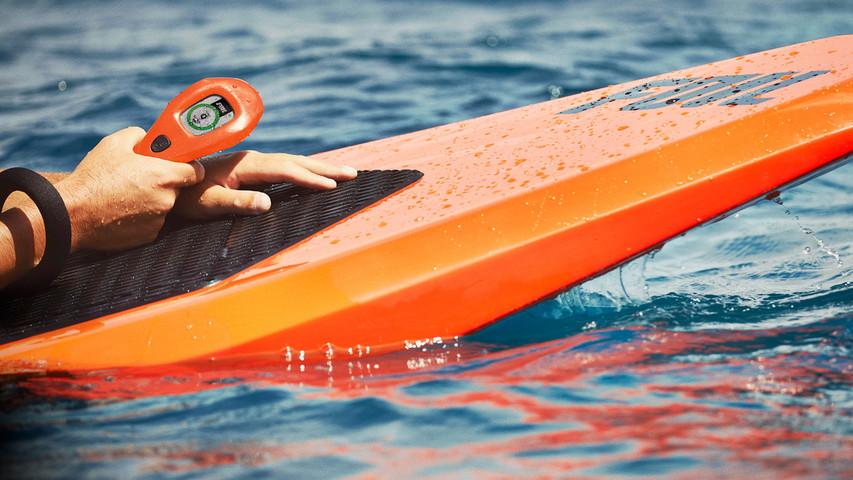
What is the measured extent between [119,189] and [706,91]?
5.65ft

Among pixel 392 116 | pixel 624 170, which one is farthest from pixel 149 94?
pixel 624 170

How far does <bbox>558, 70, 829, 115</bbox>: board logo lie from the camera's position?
2.21m

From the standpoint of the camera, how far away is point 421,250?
1.88 meters

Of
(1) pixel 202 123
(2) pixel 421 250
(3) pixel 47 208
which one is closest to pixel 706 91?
(2) pixel 421 250

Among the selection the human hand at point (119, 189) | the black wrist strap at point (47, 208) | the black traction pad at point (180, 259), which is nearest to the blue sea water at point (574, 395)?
the black traction pad at point (180, 259)

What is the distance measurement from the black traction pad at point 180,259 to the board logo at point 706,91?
2.65 feet

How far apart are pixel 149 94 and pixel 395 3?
5.45 meters

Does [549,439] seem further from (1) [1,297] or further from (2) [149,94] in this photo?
(2) [149,94]

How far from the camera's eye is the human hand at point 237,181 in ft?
6.92

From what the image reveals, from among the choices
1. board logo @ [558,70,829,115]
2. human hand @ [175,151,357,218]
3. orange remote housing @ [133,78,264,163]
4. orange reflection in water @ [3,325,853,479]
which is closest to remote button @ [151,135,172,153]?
orange remote housing @ [133,78,264,163]

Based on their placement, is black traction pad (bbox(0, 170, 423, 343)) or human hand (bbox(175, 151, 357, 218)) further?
human hand (bbox(175, 151, 357, 218))

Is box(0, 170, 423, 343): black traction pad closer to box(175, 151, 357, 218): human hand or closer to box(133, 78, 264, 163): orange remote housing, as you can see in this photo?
box(175, 151, 357, 218): human hand

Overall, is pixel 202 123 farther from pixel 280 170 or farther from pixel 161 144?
pixel 280 170

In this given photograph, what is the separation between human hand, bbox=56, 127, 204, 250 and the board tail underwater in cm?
12
